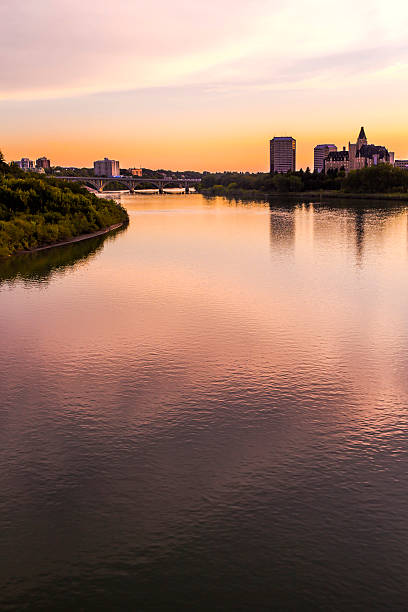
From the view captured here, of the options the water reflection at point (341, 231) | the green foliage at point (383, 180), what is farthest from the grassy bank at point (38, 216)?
the green foliage at point (383, 180)

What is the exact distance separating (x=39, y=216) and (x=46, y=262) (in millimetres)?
20315

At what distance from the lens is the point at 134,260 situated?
59812 millimetres

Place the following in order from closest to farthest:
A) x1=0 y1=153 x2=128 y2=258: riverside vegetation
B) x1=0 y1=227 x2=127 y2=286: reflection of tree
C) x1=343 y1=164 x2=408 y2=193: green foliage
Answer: x1=0 y1=227 x2=127 y2=286: reflection of tree
x1=0 y1=153 x2=128 y2=258: riverside vegetation
x1=343 y1=164 x2=408 y2=193: green foliage

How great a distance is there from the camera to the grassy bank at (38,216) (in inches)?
2601

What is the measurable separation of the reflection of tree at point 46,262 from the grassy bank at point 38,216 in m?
2.27

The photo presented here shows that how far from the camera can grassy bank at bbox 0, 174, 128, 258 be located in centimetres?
6606

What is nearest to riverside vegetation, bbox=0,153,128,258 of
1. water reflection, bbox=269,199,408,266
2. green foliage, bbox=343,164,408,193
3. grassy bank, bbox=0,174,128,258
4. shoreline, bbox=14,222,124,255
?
grassy bank, bbox=0,174,128,258

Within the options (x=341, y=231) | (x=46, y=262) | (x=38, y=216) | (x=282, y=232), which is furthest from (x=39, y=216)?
(x=341, y=231)

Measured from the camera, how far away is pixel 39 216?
76.0m

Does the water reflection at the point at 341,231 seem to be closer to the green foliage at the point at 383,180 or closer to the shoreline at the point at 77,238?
the shoreline at the point at 77,238

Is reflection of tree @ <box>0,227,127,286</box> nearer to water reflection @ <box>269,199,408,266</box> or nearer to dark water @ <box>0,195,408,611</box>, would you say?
dark water @ <box>0,195,408,611</box>

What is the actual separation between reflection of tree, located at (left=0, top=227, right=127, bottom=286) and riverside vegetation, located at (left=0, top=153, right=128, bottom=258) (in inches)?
87.1

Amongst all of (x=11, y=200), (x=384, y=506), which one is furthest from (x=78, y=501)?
(x=11, y=200)

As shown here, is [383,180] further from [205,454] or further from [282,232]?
[205,454]
